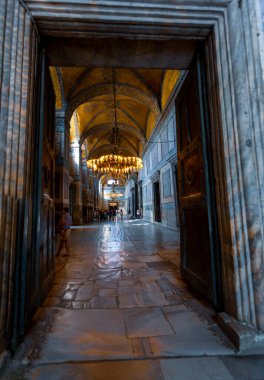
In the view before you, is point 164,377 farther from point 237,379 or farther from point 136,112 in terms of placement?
point 136,112

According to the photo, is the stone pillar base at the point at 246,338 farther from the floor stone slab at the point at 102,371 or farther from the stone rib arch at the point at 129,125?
the stone rib arch at the point at 129,125

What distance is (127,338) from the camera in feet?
5.60

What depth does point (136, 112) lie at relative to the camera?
52.7 ft

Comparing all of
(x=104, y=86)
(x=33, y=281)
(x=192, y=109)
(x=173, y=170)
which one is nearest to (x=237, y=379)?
(x=33, y=281)

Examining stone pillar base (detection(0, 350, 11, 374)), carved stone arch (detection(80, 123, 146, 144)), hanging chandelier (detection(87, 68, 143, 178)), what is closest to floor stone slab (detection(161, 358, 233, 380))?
stone pillar base (detection(0, 350, 11, 374))

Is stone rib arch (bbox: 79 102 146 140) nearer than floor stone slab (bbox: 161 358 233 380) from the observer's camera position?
No

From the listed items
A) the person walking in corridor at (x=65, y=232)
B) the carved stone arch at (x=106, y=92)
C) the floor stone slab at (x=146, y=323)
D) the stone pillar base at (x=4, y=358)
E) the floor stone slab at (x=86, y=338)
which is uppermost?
the carved stone arch at (x=106, y=92)

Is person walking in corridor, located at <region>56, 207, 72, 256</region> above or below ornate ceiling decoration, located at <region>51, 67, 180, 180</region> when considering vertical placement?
below

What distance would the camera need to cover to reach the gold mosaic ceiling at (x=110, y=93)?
35.2 ft

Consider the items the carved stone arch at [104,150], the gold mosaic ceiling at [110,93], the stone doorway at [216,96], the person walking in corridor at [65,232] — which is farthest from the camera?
the carved stone arch at [104,150]

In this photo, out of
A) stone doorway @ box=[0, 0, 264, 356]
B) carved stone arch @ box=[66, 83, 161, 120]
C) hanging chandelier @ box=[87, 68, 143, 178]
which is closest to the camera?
stone doorway @ box=[0, 0, 264, 356]

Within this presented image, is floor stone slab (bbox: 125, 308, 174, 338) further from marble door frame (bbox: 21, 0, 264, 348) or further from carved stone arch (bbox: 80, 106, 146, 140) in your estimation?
carved stone arch (bbox: 80, 106, 146, 140)

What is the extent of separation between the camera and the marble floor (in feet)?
4.39

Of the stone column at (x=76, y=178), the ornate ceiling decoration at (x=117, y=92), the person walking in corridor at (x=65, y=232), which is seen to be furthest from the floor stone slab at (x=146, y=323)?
the stone column at (x=76, y=178)
